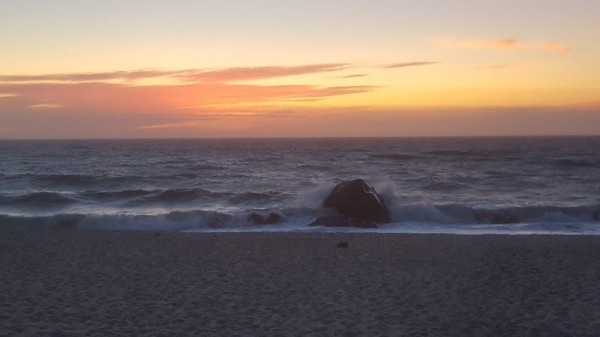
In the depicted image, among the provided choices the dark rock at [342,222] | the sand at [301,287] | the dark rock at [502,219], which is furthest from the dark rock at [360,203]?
the sand at [301,287]

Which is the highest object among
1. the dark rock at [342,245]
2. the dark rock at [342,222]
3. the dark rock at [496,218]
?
the dark rock at [342,245]

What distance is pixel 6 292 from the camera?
11312mm

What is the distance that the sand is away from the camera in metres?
9.24

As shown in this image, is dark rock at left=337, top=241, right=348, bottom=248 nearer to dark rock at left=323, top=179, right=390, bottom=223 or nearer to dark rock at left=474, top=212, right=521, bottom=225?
dark rock at left=323, top=179, right=390, bottom=223

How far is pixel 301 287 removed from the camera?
11.8m

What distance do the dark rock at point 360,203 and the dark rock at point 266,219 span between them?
8.14 ft

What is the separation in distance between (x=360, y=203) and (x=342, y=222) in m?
1.80

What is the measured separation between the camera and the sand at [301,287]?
9.24 metres

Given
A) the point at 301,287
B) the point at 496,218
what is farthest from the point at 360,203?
the point at 301,287

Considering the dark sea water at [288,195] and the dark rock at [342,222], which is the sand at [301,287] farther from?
the dark sea water at [288,195]

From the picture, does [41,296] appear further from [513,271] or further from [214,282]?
[513,271]

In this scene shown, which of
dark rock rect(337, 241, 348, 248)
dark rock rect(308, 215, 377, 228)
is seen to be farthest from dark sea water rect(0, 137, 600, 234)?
dark rock rect(337, 241, 348, 248)

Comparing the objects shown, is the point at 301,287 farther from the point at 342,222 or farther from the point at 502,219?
the point at 502,219

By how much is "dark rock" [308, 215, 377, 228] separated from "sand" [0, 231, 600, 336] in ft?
14.1
